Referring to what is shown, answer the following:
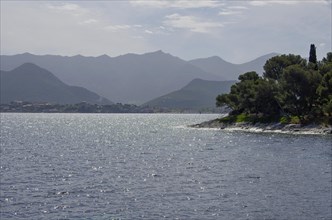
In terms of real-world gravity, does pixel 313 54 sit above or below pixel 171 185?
above

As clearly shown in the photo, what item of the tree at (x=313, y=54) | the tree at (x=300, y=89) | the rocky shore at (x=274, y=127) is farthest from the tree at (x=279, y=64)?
the tree at (x=300, y=89)

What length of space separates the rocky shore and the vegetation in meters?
3.10

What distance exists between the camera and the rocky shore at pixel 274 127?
443 ft

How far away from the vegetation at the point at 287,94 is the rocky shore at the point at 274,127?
3.10 metres

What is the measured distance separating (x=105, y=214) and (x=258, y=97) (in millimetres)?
129158

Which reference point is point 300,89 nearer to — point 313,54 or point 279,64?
point 313,54

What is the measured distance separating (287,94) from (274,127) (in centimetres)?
1255

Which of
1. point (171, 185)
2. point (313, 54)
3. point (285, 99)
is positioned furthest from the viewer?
point (313, 54)

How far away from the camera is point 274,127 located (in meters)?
153

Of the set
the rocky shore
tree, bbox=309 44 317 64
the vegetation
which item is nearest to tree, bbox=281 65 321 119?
the vegetation

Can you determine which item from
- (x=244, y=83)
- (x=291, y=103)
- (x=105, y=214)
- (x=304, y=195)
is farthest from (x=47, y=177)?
(x=244, y=83)

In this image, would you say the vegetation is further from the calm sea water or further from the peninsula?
the calm sea water

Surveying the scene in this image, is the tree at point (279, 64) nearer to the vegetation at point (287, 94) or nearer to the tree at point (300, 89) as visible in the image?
the vegetation at point (287, 94)

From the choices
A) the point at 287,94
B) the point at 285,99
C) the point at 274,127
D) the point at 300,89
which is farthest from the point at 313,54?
the point at 274,127
